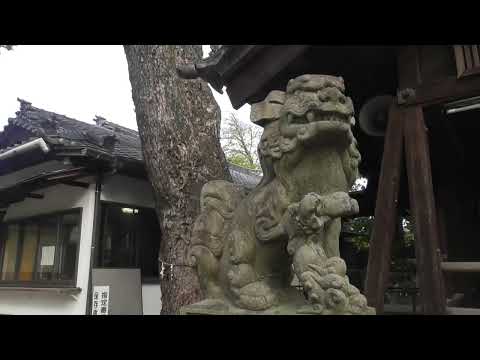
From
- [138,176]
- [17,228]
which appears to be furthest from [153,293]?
[17,228]

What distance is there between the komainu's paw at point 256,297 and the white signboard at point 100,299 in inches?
196

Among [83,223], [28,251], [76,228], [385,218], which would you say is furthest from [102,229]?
[385,218]

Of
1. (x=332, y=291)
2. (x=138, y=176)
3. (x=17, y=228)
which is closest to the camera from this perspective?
(x=332, y=291)

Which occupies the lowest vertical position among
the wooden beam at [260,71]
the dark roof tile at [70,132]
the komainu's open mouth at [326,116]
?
the komainu's open mouth at [326,116]

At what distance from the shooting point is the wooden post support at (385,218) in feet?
10.1

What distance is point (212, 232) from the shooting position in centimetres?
270

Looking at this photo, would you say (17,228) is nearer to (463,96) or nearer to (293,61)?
(293,61)

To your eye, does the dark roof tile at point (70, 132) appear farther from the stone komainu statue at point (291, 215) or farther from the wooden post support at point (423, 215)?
the wooden post support at point (423, 215)

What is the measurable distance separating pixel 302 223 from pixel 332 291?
0.39 metres

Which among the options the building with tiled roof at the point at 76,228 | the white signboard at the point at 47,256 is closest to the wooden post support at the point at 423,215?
the building with tiled roof at the point at 76,228

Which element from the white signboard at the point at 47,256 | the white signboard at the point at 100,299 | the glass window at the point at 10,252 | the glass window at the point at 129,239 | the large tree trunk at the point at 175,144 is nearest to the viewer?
the large tree trunk at the point at 175,144

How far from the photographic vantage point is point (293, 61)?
327cm

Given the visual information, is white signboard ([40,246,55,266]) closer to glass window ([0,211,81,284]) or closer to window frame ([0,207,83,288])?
glass window ([0,211,81,284])

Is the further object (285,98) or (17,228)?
(17,228)
